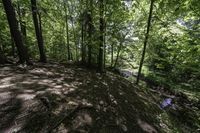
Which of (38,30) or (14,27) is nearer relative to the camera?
(14,27)

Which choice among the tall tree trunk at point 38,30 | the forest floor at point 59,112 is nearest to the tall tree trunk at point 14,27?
the tall tree trunk at point 38,30

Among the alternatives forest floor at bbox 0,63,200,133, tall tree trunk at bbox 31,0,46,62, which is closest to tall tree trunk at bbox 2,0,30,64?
tall tree trunk at bbox 31,0,46,62

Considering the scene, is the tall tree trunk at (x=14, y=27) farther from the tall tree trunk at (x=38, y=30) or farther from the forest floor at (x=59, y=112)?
the forest floor at (x=59, y=112)

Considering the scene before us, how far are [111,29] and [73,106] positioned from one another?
11.7 metres

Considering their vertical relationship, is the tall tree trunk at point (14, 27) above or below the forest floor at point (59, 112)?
above

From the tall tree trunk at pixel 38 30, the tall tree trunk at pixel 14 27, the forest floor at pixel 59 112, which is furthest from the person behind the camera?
the tall tree trunk at pixel 38 30

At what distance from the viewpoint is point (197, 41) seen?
24.4 feet

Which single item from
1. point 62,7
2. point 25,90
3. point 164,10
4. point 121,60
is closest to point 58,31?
point 62,7

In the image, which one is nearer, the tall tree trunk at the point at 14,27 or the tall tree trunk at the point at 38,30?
the tall tree trunk at the point at 14,27

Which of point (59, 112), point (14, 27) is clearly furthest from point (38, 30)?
point (59, 112)

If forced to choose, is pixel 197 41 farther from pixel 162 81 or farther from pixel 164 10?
pixel 162 81

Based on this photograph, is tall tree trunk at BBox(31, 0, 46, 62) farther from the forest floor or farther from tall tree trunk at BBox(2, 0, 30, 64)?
the forest floor

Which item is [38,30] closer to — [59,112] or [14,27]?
[14,27]

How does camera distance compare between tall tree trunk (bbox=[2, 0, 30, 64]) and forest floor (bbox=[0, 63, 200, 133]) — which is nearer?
forest floor (bbox=[0, 63, 200, 133])
